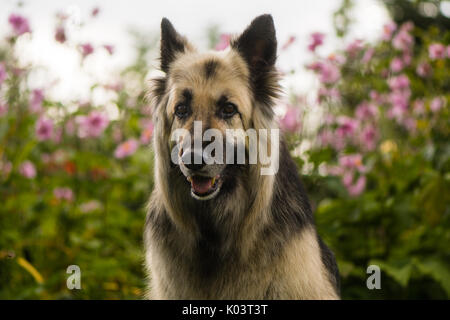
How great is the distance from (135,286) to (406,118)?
4.00 meters

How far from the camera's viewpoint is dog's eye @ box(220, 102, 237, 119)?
3.13m

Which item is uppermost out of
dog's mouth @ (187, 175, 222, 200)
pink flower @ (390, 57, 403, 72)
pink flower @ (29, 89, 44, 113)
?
pink flower @ (390, 57, 403, 72)

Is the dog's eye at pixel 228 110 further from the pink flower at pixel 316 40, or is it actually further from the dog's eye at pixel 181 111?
the pink flower at pixel 316 40

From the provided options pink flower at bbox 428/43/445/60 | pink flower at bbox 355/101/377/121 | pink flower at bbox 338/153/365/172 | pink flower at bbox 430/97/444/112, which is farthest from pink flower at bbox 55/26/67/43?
pink flower at bbox 430/97/444/112

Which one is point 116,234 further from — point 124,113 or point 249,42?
point 249,42

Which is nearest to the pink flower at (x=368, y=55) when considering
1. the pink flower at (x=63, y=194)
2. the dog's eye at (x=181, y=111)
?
the dog's eye at (x=181, y=111)

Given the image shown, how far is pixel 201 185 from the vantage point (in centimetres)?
303

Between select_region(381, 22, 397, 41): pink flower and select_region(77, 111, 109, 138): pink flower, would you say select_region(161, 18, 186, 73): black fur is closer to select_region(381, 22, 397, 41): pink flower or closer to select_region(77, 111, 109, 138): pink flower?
select_region(77, 111, 109, 138): pink flower

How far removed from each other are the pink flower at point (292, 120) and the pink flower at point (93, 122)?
86.5 inches

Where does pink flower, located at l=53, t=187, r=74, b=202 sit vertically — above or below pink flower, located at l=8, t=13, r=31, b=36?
below

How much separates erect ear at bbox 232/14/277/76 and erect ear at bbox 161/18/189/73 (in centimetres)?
44

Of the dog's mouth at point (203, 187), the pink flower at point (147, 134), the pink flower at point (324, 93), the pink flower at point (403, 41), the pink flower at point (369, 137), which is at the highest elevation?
the pink flower at point (403, 41)

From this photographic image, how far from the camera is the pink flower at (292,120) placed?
205 inches

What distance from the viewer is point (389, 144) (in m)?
6.29
